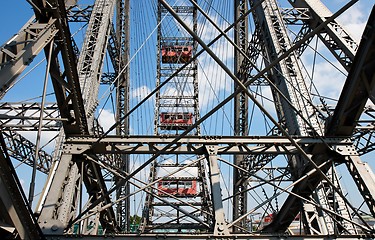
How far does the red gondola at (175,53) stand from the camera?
2566 centimetres

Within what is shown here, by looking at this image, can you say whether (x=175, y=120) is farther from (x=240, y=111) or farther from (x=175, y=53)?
(x=240, y=111)

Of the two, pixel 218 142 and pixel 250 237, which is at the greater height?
pixel 218 142

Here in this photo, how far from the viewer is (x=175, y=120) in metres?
24.0

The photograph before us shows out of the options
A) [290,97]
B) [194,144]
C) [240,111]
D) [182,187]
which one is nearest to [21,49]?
[194,144]

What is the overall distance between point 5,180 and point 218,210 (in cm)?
302

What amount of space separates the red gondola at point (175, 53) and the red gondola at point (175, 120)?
13.3ft

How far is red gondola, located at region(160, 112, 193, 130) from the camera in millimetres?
23578

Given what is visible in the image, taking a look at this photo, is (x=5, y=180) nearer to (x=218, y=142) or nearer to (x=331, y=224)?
(x=218, y=142)

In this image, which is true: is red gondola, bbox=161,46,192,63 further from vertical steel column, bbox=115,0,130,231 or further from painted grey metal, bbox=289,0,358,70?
painted grey metal, bbox=289,0,358,70

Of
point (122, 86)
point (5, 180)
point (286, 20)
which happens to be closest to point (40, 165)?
point (122, 86)

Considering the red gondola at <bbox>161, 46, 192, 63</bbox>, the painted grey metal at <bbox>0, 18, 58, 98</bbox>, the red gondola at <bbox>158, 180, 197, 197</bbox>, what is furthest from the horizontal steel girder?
the red gondola at <bbox>161, 46, 192, 63</bbox>

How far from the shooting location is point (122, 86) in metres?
15.8

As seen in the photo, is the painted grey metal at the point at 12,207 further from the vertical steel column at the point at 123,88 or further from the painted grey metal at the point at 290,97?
the vertical steel column at the point at 123,88

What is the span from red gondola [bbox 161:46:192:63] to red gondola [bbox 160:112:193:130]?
13.3 ft
